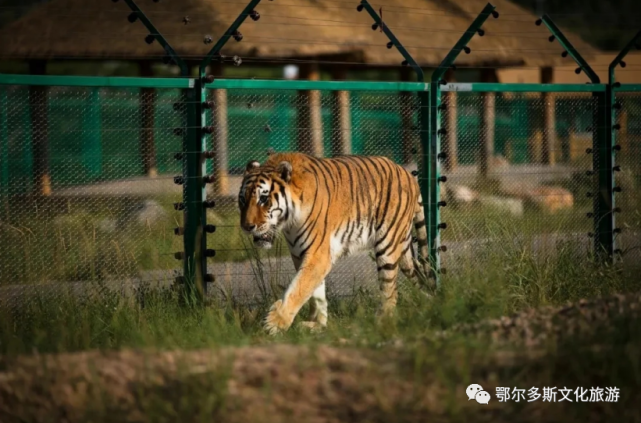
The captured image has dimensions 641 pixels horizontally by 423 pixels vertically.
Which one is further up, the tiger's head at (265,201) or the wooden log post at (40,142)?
the wooden log post at (40,142)

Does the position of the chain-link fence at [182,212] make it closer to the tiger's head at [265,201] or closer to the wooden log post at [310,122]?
the wooden log post at [310,122]

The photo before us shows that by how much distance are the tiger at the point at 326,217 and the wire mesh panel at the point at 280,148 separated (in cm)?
43

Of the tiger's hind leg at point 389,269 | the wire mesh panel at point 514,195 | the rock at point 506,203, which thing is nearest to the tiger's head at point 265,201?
the tiger's hind leg at point 389,269

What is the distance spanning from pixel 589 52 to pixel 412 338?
1418 cm

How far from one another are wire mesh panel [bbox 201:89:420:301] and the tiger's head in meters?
0.55

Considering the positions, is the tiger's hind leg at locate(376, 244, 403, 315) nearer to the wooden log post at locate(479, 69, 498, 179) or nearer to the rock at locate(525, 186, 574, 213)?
the rock at locate(525, 186, 574, 213)

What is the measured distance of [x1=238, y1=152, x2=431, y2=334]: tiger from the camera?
746 centimetres

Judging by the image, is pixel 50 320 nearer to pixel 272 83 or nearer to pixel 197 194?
pixel 197 194

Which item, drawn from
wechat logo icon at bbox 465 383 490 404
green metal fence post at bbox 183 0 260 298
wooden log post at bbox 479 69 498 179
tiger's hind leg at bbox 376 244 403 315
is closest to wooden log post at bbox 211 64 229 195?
wooden log post at bbox 479 69 498 179

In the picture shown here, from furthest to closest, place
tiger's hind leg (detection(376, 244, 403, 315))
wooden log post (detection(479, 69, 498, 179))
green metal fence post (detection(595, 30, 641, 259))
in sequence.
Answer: wooden log post (detection(479, 69, 498, 179)), green metal fence post (detection(595, 30, 641, 259)), tiger's hind leg (detection(376, 244, 403, 315))

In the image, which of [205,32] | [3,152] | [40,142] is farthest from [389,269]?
[205,32]

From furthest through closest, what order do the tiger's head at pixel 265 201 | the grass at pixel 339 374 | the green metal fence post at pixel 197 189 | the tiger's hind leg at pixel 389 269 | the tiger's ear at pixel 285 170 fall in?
the tiger's hind leg at pixel 389 269
the green metal fence post at pixel 197 189
the tiger's ear at pixel 285 170
the tiger's head at pixel 265 201
the grass at pixel 339 374

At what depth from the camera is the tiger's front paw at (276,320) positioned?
717 centimetres

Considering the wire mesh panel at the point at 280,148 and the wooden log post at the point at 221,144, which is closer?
the wire mesh panel at the point at 280,148
